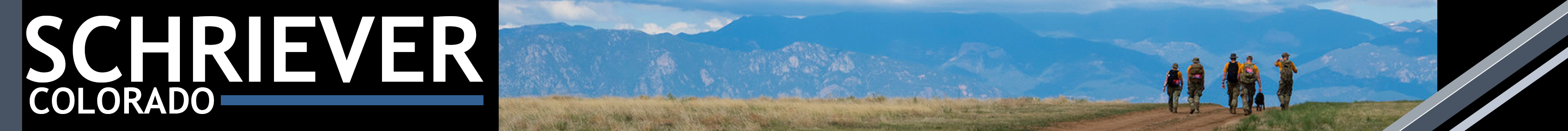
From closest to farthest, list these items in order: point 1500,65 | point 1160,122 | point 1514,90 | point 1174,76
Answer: point 1514,90, point 1500,65, point 1160,122, point 1174,76

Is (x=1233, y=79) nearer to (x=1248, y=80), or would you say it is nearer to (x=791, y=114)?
(x=1248, y=80)

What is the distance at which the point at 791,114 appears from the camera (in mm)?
23359

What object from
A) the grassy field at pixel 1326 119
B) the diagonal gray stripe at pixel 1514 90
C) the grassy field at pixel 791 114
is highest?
the grassy field at pixel 791 114

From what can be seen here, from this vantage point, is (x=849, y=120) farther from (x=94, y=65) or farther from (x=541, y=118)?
(x=94, y=65)

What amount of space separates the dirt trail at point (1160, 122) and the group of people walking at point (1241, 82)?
8.0 inches

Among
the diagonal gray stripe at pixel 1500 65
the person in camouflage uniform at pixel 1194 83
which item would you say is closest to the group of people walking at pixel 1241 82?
the person in camouflage uniform at pixel 1194 83

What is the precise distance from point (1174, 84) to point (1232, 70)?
0.90 meters

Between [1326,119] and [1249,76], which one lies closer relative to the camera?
[1326,119]

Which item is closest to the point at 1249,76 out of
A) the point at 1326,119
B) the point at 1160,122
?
the point at 1160,122

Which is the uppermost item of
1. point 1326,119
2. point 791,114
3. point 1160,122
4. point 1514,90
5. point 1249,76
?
point 1249,76

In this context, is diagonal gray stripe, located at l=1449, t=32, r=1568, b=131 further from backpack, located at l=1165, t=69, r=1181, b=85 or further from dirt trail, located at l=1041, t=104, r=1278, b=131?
backpack, located at l=1165, t=69, r=1181, b=85

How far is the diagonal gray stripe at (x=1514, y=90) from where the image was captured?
7.12m

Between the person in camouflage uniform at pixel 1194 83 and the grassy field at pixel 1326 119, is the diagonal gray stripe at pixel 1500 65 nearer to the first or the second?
the grassy field at pixel 1326 119

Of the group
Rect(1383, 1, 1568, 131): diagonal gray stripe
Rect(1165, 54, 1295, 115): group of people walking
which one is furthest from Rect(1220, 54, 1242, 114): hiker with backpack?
Rect(1383, 1, 1568, 131): diagonal gray stripe
